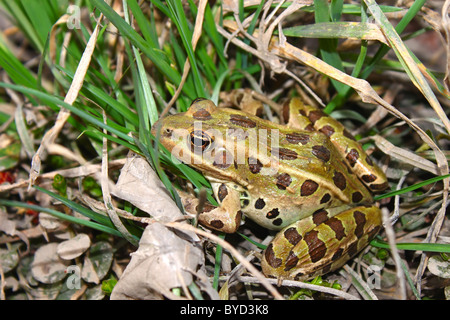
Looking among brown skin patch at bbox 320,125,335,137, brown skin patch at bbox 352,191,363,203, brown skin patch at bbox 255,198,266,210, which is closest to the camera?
brown skin patch at bbox 255,198,266,210

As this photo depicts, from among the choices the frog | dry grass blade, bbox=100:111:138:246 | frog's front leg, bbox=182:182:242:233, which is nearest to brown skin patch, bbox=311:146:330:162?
the frog

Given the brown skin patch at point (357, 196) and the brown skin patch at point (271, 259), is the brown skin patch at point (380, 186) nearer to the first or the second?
the brown skin patch at point (357, 196)

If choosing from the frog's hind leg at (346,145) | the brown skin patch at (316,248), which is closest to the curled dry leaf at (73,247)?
the brown skin patch at (316,248)

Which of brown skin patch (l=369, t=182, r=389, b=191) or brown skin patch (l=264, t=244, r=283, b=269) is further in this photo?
brown skin patch (l=369, t=182, r=389, b=191)

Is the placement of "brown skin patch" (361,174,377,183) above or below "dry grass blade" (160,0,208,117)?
below

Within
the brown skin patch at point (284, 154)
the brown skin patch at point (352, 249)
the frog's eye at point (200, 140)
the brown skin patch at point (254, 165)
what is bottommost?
the brown skin patch at point (352, 249)

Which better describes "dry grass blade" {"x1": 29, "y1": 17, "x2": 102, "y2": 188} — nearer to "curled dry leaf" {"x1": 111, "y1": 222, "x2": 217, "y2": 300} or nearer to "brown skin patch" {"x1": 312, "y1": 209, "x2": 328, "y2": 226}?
"curled dry leaf" {"x1": 111, "y1": 222, "x2": 217, "y2": 300}

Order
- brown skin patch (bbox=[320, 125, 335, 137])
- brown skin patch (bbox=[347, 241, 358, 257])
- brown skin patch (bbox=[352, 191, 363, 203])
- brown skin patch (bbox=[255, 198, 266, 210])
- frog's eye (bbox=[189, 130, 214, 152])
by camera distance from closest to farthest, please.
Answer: frog's eye (bbox=[189, 130, 214, 152])
brown skin patch (bbox=[347, 241, 358, 257])
brown skin patch (bbox=[255, 198, 266, 210])
brown skin patch (bbox=[352, 191, 363, 203])
brown skin patch (bbox=[320, 125, 335, 137])

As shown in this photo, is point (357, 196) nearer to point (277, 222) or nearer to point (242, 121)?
point (277, 222)
